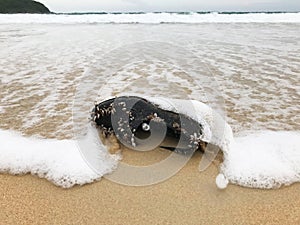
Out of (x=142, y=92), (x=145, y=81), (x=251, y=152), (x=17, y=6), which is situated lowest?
(x=17, y=6)

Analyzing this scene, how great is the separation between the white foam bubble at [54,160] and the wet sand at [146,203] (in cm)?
7

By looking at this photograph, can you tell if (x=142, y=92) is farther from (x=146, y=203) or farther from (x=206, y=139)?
(x=146, y=203)

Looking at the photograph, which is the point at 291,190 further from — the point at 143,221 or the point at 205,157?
the point at 143,221

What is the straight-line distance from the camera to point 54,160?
2.22 meters

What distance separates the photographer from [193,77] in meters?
4.49

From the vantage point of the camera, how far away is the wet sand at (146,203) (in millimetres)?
1722

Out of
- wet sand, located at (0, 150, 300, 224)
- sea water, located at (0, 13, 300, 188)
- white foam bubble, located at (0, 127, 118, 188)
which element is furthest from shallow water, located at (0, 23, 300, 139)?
wet sand, located at (0, 150, 300, 224)

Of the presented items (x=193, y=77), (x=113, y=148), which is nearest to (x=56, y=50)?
(x=193, y=77)

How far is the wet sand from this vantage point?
172cm

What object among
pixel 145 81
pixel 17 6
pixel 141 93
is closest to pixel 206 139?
pixel 141 93

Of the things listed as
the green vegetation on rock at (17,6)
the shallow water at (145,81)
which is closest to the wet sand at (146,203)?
the shallow water at (145,81)

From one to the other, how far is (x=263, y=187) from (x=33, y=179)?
1.44 meters

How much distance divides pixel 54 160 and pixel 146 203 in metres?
0.76

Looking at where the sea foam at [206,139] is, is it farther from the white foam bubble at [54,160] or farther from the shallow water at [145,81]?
the shallow water at [145,81]
